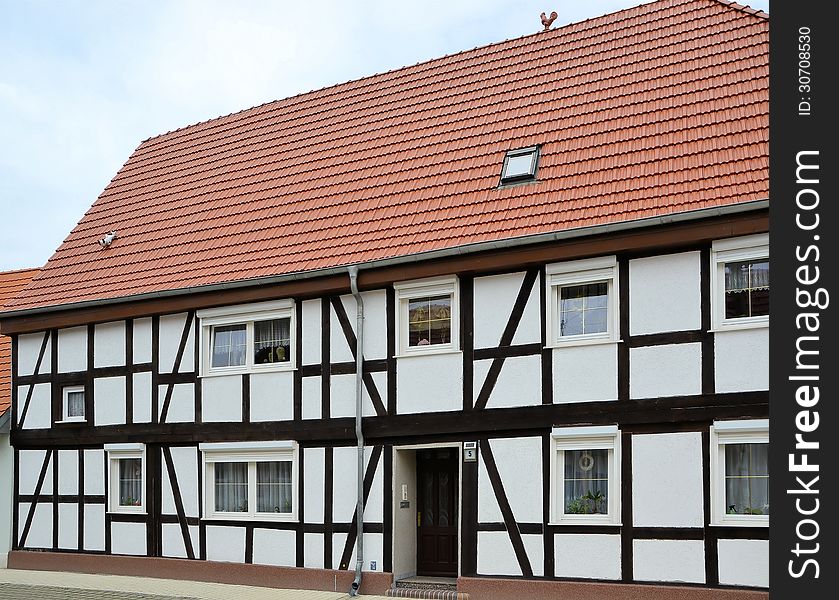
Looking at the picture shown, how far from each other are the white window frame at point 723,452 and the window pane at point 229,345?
7818 mm

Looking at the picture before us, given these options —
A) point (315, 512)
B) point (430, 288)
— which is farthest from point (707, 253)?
point (315, 512)

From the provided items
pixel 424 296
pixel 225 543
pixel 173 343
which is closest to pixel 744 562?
pixel 424 296

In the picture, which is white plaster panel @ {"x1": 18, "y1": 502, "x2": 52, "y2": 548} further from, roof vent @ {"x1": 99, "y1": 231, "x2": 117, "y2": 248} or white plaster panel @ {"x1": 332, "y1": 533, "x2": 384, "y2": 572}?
white plaster panel @ {"x1": 332, "y1": 533, "x2": 384, "y2": 572}

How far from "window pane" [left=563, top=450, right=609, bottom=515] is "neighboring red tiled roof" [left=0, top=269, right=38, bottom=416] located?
37.9 feet

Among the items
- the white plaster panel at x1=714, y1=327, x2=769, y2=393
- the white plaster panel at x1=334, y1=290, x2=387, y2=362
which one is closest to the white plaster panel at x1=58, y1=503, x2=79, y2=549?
the white plaster panel at x1=334, y1=290, x2=387, y2=362

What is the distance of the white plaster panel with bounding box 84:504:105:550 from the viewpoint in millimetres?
19672

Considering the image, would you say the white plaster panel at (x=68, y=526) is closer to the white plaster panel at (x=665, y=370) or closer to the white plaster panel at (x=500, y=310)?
the white plaster panel at (x=500, y=310)

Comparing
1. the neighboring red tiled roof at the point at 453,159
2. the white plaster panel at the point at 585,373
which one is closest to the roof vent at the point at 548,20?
the neighboring red tiled roof at the point at 453,159

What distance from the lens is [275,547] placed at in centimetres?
1734

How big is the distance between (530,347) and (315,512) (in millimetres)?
4276

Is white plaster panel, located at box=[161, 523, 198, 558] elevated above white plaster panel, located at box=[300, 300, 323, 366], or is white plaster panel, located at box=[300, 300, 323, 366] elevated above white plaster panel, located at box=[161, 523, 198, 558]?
white plaster panel, located at box=[300, 300, 323, 366]

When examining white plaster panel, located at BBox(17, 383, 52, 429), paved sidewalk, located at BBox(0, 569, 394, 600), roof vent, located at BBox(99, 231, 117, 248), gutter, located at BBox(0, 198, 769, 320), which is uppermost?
roof vent, located at BBox(99, 231, 117, 248)
